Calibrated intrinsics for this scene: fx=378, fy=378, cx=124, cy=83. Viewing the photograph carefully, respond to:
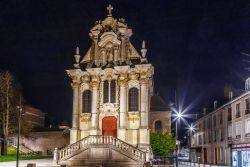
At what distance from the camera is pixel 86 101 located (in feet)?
132

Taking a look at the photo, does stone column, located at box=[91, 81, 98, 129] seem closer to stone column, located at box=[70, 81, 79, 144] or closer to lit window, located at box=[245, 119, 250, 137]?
stone column, located at box=[70, 81, 79, 144]

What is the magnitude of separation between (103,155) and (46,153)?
60.6 ft

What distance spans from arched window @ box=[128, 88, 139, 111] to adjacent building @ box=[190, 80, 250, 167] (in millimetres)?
8371

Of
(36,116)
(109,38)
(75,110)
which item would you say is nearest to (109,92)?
(75,110)

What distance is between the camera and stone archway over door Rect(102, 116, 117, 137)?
39031 mm

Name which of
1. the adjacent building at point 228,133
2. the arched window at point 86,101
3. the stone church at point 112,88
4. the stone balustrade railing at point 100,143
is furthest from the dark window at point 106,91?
the adjacent building at point 228,133

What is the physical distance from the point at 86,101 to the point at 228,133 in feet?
60.3

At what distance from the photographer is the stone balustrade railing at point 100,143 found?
3251 centimetres

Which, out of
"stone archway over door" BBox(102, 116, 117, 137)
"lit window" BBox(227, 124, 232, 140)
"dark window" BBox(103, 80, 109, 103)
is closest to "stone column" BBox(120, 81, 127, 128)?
"stone archway over door" BBox(102, 116, 117, 137)

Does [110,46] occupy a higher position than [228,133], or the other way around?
[110,46]

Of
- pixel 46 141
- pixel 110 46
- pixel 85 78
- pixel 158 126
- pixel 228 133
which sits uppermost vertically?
pixel 110 46

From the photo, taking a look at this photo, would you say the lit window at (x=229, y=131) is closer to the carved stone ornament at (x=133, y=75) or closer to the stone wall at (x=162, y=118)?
the stone wall at (x=162, y=118)

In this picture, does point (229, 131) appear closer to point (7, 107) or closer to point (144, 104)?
point (144, 104)

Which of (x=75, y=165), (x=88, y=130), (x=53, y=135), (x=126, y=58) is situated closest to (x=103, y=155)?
(x=75, y=165)
